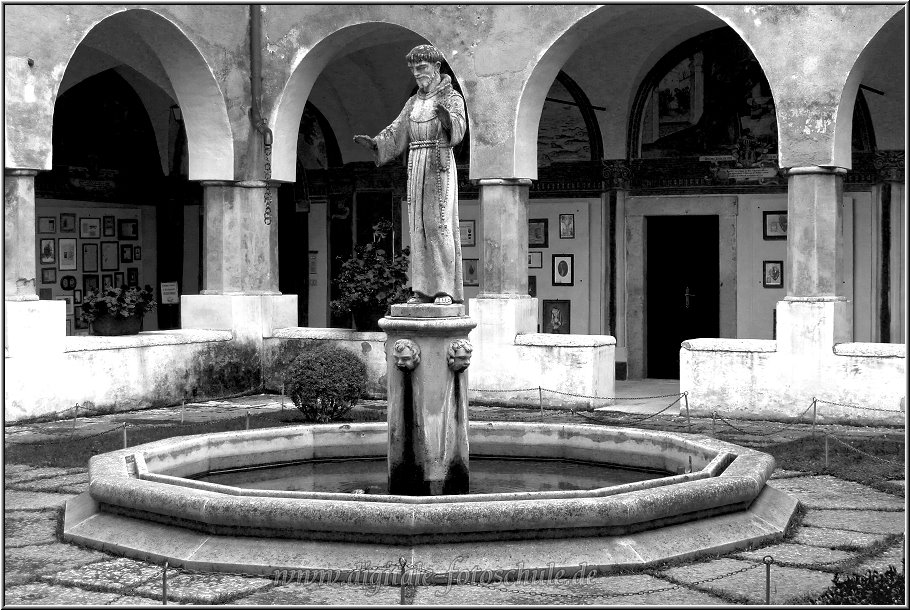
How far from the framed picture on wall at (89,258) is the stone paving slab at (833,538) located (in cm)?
1242

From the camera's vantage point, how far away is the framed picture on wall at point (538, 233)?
16078 mm

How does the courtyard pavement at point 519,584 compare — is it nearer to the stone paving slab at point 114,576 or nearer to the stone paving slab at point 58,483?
the stone paving slab at point 114,576

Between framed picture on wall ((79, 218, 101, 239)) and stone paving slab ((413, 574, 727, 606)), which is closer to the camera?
stone paving slab ((413, 574, 727, 606))

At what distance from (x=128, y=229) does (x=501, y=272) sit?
711 cm

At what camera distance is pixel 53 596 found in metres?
5.41

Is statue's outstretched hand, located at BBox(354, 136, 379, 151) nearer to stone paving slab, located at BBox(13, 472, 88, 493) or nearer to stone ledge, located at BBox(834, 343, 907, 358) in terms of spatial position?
stone paving slab, located at BBox(13, 472, 88, 493)

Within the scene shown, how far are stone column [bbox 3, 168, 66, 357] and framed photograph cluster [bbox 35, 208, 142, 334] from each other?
15.5 feet

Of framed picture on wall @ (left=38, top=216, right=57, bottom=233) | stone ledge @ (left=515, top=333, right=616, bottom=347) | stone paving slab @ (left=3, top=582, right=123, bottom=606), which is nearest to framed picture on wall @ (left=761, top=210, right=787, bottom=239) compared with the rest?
stone ledge @ (left=515, top=333, right=616, bottom=347)

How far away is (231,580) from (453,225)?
8.61 ft

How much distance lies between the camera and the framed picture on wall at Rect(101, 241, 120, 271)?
1719 cm

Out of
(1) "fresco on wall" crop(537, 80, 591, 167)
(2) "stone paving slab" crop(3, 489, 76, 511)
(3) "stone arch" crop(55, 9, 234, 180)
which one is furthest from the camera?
(1) "fresco on wall" crop(537, 80, 591, 167)

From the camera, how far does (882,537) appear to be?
6.63 metres

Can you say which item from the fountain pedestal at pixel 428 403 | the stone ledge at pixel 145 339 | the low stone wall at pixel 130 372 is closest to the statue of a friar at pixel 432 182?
the fountain pedestal at pixel 428 403

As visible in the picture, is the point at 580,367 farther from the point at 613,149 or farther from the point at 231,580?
the point at 231,580
